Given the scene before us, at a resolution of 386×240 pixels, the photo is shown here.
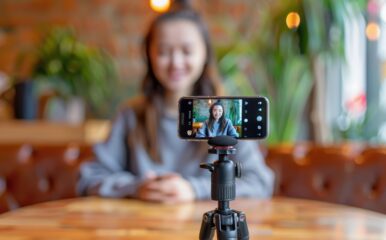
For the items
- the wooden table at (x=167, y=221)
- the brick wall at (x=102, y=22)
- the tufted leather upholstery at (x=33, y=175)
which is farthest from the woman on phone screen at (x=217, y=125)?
the brick wall at (x=102, y=22)

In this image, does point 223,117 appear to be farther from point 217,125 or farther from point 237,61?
point 237,61

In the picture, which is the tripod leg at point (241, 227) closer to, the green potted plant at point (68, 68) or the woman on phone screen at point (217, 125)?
the woman on phone screen at point (217, 125)

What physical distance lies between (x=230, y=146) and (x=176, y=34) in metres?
0.81

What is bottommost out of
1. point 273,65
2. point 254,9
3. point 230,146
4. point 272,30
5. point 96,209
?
point 96,209

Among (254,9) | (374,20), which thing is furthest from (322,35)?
(254,9)

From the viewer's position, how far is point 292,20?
98.7 inches

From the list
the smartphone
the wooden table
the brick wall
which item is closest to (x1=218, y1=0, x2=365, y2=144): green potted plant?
the brick wall

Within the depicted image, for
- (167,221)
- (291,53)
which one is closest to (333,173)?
(167,221)

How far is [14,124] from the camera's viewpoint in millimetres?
2562

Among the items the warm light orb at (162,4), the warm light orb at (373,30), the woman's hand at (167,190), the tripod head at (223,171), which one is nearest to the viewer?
the tripod head at (223,171)

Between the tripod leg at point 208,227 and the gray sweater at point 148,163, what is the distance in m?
0.58

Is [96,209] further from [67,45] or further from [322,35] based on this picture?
[67,45]

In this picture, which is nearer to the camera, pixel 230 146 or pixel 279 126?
pixel 230 146

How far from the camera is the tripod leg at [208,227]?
78 cm
